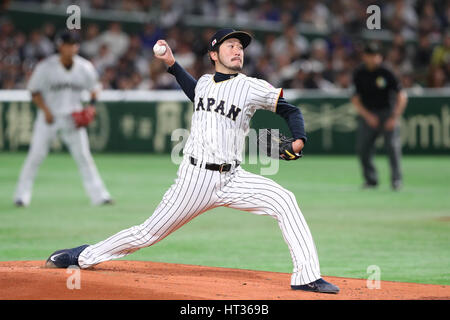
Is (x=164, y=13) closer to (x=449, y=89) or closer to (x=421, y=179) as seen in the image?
(x=449, y=89)

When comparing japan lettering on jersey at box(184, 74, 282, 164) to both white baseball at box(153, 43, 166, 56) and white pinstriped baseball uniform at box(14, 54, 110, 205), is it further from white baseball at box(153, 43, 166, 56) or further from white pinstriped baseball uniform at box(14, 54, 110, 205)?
white pinstriped baseball uniform at box(14, 54, 110, 205)

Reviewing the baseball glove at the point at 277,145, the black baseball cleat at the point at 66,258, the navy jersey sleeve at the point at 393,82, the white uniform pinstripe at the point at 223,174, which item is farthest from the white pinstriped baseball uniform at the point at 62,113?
the baseball glove at the point at 277,145

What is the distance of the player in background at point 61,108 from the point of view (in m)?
12.6

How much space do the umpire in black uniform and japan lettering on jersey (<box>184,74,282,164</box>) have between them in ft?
28.9

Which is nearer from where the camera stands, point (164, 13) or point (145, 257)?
point (145, 257)

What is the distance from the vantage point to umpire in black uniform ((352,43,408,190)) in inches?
590

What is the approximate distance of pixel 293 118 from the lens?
6312 millimetres

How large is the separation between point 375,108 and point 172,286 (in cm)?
974

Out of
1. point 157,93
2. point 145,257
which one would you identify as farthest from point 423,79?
point 145,257

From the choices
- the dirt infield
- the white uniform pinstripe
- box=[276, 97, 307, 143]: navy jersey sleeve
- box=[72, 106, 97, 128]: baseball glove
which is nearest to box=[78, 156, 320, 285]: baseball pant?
the white uniform pinstripe

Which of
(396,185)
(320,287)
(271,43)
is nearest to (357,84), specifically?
(396,185)

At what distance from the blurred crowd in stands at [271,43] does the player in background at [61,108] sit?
33.6 ft

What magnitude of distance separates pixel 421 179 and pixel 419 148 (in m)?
4.36

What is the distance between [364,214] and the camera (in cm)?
1195
